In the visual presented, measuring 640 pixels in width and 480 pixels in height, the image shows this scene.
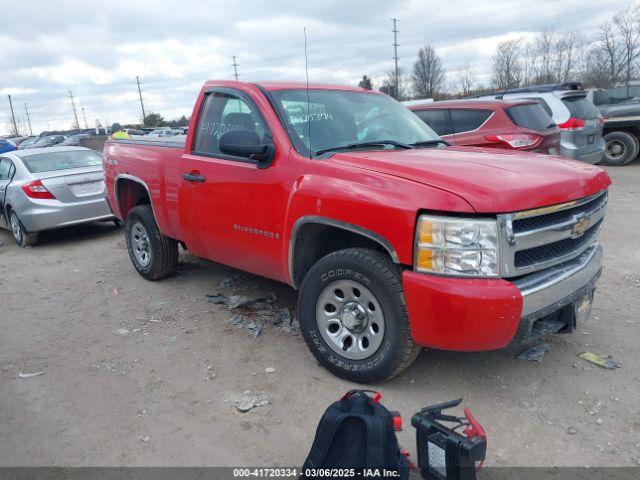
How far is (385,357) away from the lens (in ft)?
10.3

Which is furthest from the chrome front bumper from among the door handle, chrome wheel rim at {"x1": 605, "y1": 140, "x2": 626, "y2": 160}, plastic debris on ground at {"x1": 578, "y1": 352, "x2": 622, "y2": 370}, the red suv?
chrome wheel rim at {"x1": 605, "y1": 140, "x2": 626, "y2": 160}

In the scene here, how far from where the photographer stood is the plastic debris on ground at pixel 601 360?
11.6 feet

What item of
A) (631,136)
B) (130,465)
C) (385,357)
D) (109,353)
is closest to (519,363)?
(385,357)

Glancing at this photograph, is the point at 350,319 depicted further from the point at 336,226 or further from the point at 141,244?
the point at 141,244

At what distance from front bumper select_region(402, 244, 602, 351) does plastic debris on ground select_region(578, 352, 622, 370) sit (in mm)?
857

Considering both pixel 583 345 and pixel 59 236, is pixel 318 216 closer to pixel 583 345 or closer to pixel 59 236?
pixel 583 345

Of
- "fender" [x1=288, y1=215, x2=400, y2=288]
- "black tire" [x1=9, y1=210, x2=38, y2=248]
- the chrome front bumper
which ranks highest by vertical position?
"fender" [x1=288, y1=215, x2=400, y2=288]

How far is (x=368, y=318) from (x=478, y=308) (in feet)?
2.52

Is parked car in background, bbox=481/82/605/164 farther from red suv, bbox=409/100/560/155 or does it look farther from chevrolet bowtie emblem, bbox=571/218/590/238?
chevrolet bowtie emblem, bbox=571/218/590/238

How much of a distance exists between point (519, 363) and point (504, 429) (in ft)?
2.69

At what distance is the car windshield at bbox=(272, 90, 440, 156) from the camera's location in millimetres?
3771

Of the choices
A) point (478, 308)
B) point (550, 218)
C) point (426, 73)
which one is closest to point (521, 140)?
point (550, 218)

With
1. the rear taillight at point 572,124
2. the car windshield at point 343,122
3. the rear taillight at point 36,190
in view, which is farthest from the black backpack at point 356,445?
the rear taillight at point 572,124

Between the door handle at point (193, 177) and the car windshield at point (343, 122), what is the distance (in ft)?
3.03
